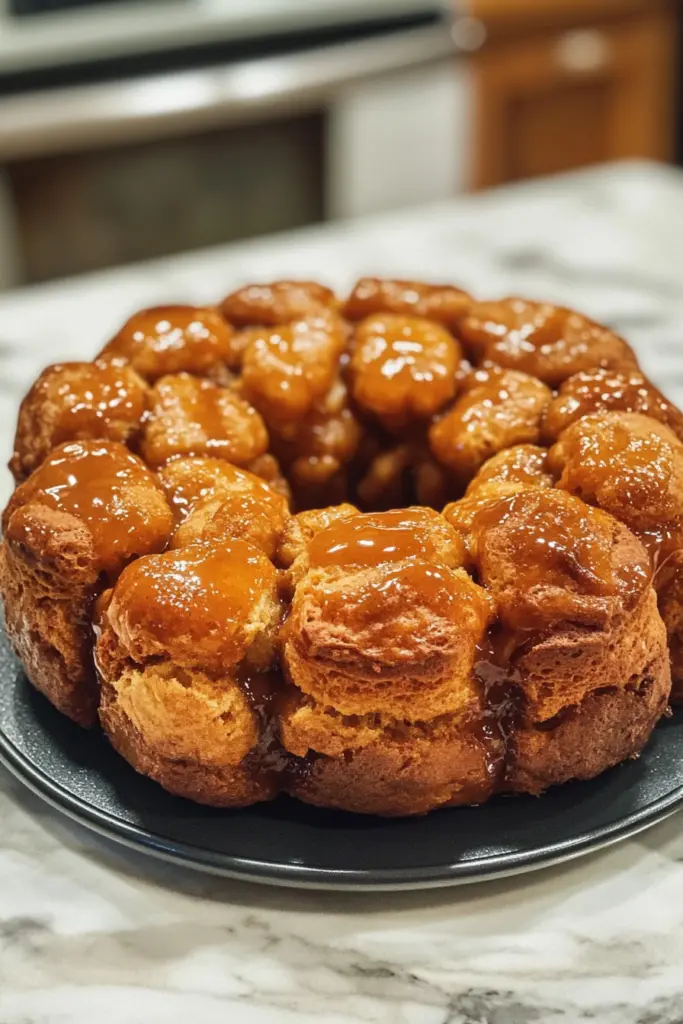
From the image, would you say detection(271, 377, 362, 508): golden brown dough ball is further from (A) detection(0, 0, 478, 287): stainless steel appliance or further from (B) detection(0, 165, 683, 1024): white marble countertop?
(A) detection(0, 0, 478, 287): stainless steel appliance

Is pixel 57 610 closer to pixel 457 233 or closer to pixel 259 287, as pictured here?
pixel 259 287

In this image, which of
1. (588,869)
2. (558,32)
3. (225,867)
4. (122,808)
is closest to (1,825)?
(122,808)

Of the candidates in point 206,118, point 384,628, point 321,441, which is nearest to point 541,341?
point 321,441

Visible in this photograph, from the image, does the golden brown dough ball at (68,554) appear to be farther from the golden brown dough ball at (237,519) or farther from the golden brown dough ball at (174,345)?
the golden brown dough ball at (174,345)

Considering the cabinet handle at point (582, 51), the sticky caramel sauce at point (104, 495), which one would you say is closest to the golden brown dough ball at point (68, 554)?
the sticky caramel sauce at point (104, 495)

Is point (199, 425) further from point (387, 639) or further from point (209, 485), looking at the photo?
point (387, 639)

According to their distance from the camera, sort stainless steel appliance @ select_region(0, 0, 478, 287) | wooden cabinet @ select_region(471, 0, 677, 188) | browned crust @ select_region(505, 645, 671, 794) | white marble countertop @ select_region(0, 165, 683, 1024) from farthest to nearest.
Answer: wooden cabinet @ select_region(471, 0, 677, 188) → stainless steel appliance @ select_region(0, 0, 478, 287) → browned crust @ select_region(505, 645, 671, 794) → white marble countertop @ select_region(0, 165, 683, 1024)

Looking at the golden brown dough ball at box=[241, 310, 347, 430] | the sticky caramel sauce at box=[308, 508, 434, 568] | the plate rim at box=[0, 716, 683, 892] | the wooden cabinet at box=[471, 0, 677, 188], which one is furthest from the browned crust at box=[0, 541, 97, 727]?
the wooden cabinet at box=[471, 0, 677, 188]
